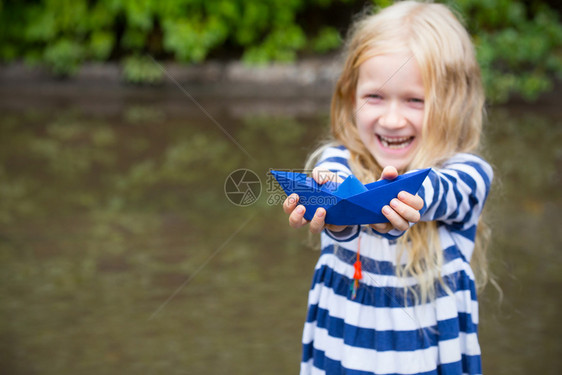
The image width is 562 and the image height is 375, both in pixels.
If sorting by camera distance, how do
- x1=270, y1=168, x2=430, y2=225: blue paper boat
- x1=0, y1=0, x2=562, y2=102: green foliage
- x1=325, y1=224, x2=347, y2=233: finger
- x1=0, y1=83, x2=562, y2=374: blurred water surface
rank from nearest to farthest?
x1=270, y1=168, x2=430, y2=225: blue paper boat → x1=325, y1=224, x2=347, y2=233: finger → x1=0, y1=83, x2=562, y2=374: blurred water surface → x1=0, y1=0, x2=562, y2=102: green foliage

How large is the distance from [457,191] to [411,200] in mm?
242

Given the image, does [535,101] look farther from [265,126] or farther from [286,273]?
[286,273]

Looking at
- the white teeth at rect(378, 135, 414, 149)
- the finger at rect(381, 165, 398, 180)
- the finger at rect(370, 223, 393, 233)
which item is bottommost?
the finger at rect(370, 223, 393, 233)

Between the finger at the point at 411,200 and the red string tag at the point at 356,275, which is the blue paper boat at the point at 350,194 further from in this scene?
the red string tag at the point at 356,275

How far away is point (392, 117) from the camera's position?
61.0 inches

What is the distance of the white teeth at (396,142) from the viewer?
161 centimetres

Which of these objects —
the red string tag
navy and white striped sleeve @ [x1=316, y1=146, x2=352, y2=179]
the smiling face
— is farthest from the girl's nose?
the red string tag

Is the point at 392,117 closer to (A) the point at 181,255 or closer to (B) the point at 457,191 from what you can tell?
(B) the point at 457,191

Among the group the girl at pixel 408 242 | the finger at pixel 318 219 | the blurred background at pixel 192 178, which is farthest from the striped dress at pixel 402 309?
the blurred background at pixel 192 178

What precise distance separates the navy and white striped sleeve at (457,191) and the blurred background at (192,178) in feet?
2.37

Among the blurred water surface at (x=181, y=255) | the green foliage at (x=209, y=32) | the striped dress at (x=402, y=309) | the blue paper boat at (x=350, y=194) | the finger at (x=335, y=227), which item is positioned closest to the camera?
the blue paper boat at (x=350, y=194)

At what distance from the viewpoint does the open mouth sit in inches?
63.2

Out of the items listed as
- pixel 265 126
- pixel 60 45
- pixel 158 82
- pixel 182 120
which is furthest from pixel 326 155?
pixel 60 45

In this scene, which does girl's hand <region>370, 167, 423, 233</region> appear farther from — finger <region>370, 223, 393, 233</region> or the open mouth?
the open mouth
